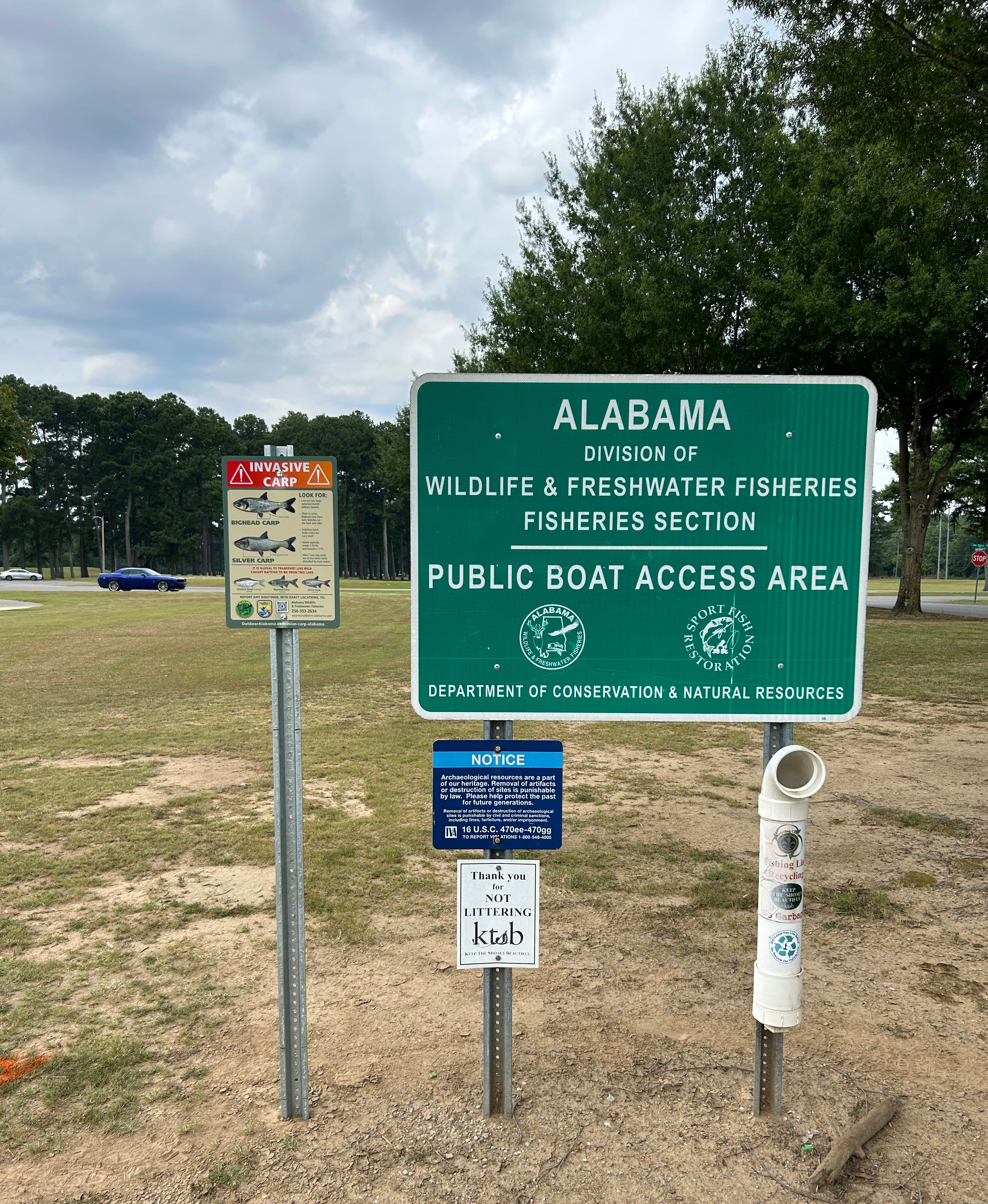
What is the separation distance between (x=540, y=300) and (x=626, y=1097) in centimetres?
2066

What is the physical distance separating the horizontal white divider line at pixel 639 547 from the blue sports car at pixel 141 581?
43.1 metres

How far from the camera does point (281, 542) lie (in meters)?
2.66

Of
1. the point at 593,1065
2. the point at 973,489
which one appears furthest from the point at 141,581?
the point at 593,1065

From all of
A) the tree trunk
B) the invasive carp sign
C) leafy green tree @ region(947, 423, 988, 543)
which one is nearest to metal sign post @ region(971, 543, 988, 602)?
leafy green tree @ region(947, 423, 988, 543)

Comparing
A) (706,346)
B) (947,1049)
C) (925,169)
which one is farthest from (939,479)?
(947,1049)

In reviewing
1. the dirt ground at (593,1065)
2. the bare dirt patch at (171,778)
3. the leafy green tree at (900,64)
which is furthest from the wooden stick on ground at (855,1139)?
the leafy green tree at (900,64)

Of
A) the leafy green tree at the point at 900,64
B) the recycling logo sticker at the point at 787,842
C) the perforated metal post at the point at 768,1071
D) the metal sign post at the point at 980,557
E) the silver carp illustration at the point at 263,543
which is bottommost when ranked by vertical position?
the perforated metal post at the point at 768,1071

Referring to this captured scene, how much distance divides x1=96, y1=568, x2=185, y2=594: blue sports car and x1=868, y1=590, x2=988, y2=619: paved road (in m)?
33.3

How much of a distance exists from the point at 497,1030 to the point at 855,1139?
1.18 metres

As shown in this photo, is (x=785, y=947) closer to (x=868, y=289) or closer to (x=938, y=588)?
(x=868, y=289)

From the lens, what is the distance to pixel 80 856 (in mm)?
5277

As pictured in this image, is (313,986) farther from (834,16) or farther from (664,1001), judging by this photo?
(834,16)

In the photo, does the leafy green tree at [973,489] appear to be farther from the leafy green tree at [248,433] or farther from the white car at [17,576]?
the leafy green tree at [248,433]

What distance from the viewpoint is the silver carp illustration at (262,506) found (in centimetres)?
263
